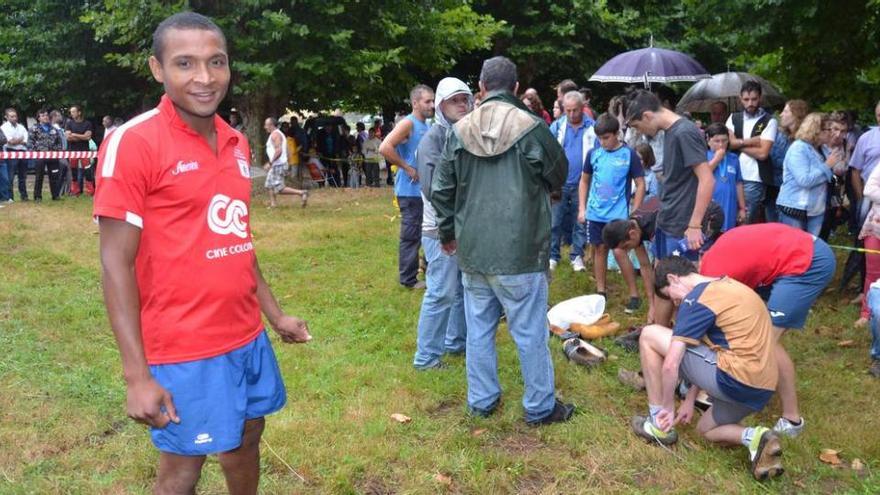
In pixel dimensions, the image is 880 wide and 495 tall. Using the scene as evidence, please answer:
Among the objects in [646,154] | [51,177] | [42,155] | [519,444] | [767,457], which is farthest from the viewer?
[51,177]

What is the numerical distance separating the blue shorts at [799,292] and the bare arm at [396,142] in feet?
11.9

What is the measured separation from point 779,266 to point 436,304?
2278 millimetres

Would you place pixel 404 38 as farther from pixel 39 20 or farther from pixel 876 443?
pixel 876 443

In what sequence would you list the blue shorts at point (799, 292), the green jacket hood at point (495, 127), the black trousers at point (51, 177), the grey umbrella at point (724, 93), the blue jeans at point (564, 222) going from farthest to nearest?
the black trousers at point (51, 177) → the grey umbrella at point (724, 93) → the blue jeans at point (564, 222) → the blue shorts at point (799, 292) → the green jacket hood at point (495, 127)

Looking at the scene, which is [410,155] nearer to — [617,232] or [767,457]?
[617,232]

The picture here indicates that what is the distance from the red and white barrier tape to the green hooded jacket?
1256cm

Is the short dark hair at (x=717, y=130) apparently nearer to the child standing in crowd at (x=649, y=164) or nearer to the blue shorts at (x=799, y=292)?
the child standing in crowd at (x=649, y=164)

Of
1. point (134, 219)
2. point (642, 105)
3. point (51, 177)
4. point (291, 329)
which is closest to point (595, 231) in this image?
point (642, 105)

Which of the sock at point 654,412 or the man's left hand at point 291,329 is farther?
the sock at point 654,412

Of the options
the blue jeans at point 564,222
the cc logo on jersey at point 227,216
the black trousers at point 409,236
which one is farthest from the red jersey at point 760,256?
the blue jeans at point 564,222

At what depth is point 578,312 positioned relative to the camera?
699cm

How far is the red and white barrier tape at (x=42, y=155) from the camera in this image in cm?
1545

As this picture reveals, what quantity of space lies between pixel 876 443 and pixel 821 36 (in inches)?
226

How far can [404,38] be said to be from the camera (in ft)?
60.1
